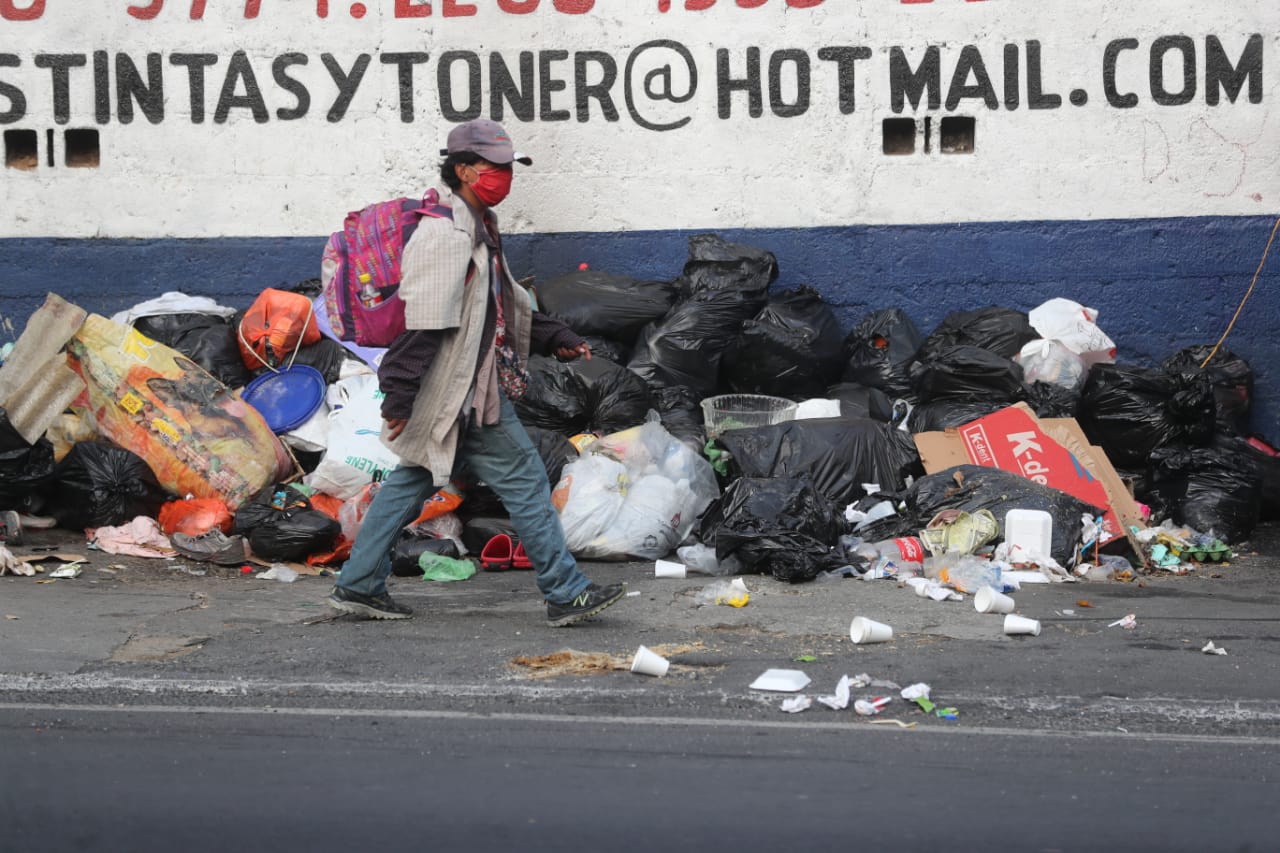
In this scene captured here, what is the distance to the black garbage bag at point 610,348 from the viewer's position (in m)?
7.42

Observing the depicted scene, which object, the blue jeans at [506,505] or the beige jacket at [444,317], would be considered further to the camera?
the blue jeans at [506,505]

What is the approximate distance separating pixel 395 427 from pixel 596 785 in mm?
1682

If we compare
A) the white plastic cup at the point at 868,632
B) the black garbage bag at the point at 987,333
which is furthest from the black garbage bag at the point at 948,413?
the white plastic cup at the point at 868,632

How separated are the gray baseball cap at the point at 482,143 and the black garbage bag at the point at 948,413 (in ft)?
9.90

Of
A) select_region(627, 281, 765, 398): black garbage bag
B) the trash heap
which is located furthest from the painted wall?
select_region(627, 281, 765, 398): black garbage bag

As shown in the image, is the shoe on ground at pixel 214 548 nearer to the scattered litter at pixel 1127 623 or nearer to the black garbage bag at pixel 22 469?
the black garbage bag at pixel 22 469

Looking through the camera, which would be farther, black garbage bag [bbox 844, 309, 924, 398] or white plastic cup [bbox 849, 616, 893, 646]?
black garbage bag [bbox 844, 309, 924, 398]

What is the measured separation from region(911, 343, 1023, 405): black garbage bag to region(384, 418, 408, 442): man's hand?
3.22 m

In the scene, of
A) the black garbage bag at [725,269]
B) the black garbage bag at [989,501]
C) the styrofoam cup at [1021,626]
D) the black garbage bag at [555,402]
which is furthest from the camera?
the black garbage bag at [725,269]

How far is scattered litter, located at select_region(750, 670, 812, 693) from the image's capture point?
4293 mm

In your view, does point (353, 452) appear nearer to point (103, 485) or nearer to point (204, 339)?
point (103, 485)

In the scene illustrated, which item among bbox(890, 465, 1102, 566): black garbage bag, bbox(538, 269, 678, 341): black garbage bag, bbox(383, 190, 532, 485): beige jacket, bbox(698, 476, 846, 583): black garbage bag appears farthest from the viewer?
bbox(538, 269, 678, 341): black garbage bag

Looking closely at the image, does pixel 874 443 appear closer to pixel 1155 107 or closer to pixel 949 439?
pixel 949 439

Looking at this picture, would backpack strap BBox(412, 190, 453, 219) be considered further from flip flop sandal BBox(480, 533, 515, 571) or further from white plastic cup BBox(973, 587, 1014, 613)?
white plastic cup BBox(973, 587, 1014, 613)
